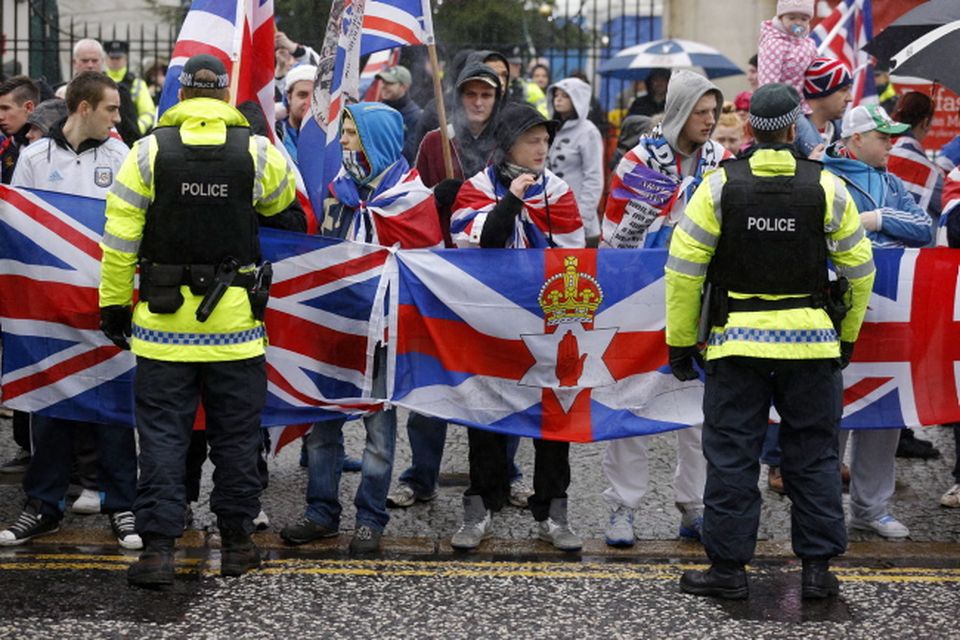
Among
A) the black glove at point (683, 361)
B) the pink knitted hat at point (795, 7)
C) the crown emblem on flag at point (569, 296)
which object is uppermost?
the pink knitted hat at point (795, 7)

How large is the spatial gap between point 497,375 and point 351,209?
98 cm

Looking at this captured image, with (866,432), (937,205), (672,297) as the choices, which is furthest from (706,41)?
(672,297)

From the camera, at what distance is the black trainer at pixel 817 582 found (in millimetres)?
6164

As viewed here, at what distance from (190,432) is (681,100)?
8.35 feet

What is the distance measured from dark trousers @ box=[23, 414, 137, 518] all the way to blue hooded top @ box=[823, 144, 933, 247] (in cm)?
345

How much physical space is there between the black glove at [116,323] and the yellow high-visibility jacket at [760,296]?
7.07ft

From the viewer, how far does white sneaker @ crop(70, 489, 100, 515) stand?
24.0 ft

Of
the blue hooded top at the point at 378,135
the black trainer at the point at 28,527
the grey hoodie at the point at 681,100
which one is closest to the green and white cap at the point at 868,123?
the grey hoodie at the point at 681,100

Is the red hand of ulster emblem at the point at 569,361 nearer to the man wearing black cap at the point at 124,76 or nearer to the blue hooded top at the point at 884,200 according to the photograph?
the blue hooded top at the point at 884,200

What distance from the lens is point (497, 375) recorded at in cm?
698

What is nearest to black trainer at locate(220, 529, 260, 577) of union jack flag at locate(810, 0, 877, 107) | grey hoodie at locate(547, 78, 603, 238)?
grey hoodie at locate(547, 78, 603, 238)

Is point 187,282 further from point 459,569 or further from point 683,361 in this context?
point 683,361

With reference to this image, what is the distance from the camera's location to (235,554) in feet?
21.1

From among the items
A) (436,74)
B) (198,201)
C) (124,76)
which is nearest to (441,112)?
(436,74)
